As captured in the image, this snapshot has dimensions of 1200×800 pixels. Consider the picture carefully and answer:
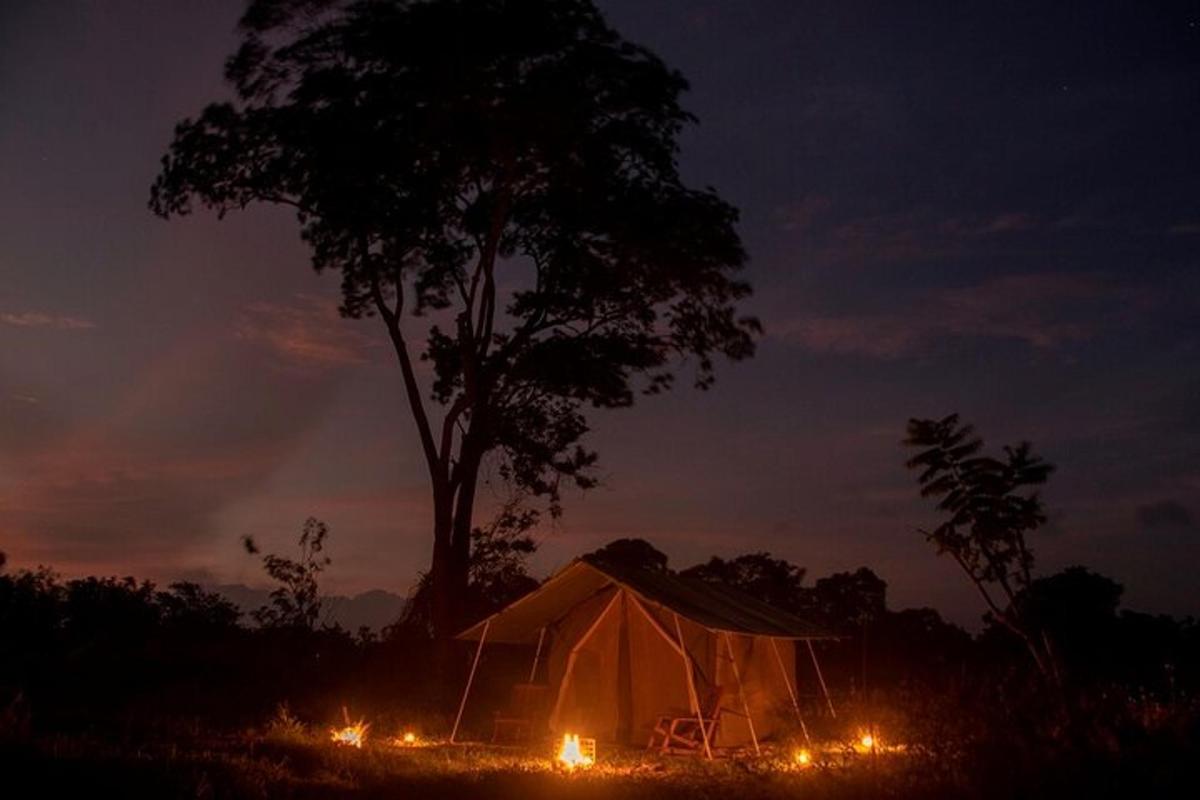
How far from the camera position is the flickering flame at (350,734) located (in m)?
12.5

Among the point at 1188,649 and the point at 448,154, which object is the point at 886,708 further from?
the point at 1188,649

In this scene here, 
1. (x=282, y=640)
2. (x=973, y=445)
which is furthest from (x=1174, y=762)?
(x=282, y=640)

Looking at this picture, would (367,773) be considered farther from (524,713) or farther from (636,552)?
(636,552)

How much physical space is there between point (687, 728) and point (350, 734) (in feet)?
13.3

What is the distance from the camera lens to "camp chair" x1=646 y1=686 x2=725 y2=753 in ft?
42.9

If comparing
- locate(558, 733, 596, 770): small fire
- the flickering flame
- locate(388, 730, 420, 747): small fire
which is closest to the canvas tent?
locate(388, 730, 420, 747): small fire

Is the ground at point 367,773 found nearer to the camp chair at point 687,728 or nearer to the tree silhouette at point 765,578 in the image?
the camp chair at point 687,728

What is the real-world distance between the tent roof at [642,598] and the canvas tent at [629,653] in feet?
0.09

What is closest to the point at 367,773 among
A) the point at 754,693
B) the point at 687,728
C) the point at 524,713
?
the point at 524,713

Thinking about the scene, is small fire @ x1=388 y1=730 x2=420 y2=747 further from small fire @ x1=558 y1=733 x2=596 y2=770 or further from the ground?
small fire @ x1=558 y1=733 x2=596 y2=770

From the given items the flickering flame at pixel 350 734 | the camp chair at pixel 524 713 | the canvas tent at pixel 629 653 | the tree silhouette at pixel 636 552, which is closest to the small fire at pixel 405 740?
the flickering flame at pixel 350 734

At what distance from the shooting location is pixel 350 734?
12.8 metres

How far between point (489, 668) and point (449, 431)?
4425 mm

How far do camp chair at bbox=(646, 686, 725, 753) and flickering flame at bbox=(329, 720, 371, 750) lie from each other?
3366 mm
